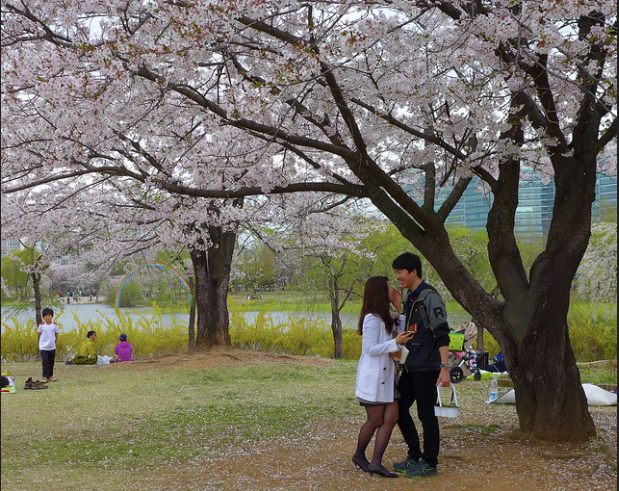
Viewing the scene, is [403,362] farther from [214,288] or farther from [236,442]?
[214,288]

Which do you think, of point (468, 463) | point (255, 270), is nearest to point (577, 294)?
point (255, 270)

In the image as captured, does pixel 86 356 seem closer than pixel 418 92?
No

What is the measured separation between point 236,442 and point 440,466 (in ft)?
6.43

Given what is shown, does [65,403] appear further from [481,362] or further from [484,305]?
[481,362]

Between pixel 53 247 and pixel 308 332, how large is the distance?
23.1ft

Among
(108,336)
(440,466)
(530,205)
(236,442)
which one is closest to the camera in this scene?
(440,466)

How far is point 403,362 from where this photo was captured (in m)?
4.07

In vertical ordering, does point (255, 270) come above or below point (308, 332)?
above

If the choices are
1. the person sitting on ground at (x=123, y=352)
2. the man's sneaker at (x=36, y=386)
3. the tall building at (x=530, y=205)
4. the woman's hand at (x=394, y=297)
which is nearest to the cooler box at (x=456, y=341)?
the tall building at (x=530, y=205)

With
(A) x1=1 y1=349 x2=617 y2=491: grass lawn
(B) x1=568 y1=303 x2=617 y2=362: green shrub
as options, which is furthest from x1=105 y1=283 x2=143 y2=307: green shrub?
(B) x1=568 y1=303 x2=617 y2=362: green shrub

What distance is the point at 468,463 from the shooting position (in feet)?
14.5

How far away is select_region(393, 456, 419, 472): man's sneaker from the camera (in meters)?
4.18

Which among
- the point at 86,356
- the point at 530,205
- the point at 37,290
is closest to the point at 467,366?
the point at 530,205

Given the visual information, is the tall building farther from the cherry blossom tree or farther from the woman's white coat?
the woman's white coat
